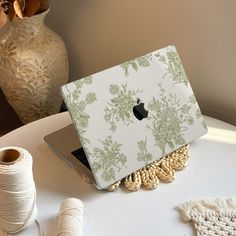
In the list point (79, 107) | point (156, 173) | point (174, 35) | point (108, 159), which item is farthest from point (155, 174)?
point (174, 35)

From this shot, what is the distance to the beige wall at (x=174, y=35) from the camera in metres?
1.09

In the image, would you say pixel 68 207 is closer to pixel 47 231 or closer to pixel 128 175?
pixel 47 231

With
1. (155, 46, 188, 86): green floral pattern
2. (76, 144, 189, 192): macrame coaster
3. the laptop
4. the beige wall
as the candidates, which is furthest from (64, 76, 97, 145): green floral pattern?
the beige wall

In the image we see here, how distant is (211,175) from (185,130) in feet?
0.41

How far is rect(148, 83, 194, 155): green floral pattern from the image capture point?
99 cm

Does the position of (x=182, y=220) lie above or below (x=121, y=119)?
below

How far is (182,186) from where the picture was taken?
0.94 metres

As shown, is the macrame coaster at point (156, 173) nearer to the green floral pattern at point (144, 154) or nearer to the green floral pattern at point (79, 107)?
the green floral pattern at point (144, 154)

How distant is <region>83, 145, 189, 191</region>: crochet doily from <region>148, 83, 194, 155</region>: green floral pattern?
2cm

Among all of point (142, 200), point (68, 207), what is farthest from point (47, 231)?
point (142, 200)

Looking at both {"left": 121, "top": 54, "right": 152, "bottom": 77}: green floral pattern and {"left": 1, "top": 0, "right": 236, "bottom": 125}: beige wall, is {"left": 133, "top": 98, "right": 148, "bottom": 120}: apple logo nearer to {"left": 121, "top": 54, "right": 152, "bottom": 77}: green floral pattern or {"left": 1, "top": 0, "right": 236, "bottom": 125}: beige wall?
{"left": 121, "top": 54, "right": 152, "bottom": 77}: green floral pattern

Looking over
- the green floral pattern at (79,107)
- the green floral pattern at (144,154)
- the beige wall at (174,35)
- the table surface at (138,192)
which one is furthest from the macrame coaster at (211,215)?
the beige wall at (174,35)

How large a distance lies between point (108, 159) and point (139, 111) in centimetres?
→ 13

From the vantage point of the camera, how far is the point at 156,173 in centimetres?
96
